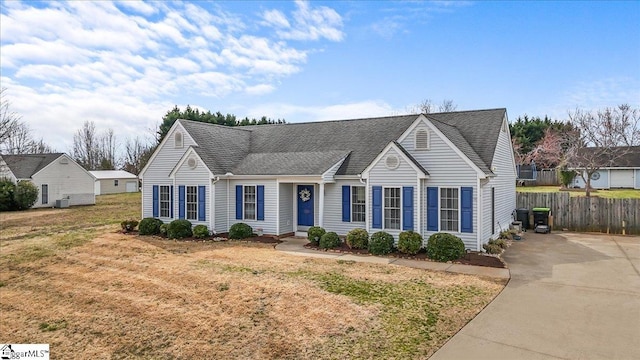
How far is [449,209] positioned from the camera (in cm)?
1433

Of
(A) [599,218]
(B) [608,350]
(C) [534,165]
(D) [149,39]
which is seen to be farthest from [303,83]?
(C) [534,165]

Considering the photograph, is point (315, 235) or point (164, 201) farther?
point (164, 201)

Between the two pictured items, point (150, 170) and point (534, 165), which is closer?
point (150, 170)

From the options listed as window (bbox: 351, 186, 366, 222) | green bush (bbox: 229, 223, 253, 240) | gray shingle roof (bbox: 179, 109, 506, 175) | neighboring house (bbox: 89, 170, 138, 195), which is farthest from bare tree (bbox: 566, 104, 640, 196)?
neighboring house (bbox: 89, 170, 138, 195)

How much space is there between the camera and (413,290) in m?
9.60

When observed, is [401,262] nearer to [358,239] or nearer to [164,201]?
[358,239]

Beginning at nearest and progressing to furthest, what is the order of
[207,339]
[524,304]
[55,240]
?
[207,339] < [524,304] < [55,240]

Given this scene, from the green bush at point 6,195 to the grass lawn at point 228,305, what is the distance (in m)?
21.2

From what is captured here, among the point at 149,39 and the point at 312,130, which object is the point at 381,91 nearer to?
the point at 312,130

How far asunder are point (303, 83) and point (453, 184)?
37.8 ft

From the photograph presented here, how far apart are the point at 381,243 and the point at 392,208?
167cm

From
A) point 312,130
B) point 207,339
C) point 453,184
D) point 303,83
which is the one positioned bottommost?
point 207,339

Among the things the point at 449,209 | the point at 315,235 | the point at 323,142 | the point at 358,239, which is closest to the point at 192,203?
the point at 315,235

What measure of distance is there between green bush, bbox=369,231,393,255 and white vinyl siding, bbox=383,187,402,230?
2.76ft
